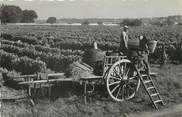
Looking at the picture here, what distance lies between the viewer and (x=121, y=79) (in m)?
5.63

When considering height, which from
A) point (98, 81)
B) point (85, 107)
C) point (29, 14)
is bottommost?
point (85, 107)

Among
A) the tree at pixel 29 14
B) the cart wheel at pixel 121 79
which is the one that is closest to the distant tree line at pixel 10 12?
the tree at pixel 29 14

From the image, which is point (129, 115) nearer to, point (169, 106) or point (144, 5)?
point (169, 106)

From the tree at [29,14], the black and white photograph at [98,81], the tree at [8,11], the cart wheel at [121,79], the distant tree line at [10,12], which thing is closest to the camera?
the tree at [8,11]

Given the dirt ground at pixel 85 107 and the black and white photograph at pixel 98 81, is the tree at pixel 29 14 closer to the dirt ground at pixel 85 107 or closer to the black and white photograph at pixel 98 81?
the black and white photograph at pixel 98 81

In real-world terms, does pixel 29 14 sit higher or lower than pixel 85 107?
higher

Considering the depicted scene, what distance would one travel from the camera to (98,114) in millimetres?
5008

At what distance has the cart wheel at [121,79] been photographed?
5459 millimetres

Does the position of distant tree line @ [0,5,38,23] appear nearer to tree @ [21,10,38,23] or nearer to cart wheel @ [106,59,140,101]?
tree @ [21,10,38,23]

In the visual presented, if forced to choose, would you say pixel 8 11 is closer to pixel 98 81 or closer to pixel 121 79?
pixel 98 81

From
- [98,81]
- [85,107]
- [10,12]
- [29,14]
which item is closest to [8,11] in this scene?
[10,12]

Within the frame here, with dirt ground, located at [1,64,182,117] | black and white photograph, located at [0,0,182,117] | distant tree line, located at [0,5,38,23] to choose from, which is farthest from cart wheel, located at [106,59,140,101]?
distant tree line, located at [0,5,38,23]

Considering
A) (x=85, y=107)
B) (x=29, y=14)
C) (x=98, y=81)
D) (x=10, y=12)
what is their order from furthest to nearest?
(x=29, y=14) < (x=10, y=12) < (x=98, y=81) < (x=85, y=107)

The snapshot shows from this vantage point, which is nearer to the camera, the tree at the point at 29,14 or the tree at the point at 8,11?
the tree at the point at 8,11
